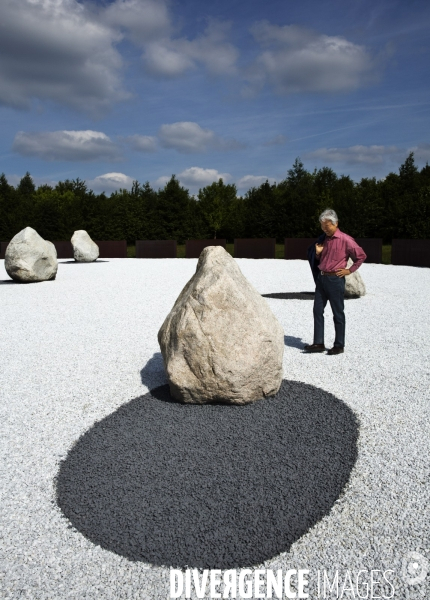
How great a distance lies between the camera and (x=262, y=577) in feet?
9.15

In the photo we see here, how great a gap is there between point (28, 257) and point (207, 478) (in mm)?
14359

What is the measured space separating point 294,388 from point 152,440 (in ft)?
6.61

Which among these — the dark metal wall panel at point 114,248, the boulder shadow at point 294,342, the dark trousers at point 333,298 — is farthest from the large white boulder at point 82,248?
the dark trousers at point 333,298

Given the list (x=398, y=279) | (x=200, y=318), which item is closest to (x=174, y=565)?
(x=200, y=318)

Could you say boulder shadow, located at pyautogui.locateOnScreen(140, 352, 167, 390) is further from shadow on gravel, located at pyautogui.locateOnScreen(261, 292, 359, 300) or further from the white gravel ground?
shadow on gravel, located at pyautogui.locateOnScreen(261, 292, 359, 300)

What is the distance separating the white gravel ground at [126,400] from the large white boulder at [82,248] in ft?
48.7

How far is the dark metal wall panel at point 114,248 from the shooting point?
32875 millimetres

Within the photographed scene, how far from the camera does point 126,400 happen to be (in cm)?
547

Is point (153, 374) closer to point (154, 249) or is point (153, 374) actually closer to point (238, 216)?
point (154, 249)

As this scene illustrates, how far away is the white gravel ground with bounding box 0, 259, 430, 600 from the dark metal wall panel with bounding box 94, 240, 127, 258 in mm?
20903

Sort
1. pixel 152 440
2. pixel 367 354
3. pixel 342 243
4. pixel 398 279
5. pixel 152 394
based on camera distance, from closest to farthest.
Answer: pixel 152 440 → pixel 152 394 → pixel 342 243 → pixel 367 354 → pixel 398 279

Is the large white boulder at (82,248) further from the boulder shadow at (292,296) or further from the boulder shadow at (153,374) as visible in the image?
the boulder shadow at (153,374)

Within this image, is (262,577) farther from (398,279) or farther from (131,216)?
(131,216)

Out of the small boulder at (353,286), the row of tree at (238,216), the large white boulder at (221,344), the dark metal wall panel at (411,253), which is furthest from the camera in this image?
the row of tree at (238,216)
